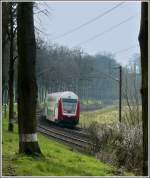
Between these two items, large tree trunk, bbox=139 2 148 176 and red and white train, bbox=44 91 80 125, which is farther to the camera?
red and white train, bbox=44 91 80 125

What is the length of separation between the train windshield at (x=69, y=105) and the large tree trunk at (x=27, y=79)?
34706 mm

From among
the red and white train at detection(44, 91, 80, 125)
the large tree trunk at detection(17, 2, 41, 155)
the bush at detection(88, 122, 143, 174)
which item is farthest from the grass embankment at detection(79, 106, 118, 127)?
the large tree trunk at detection(17, 2, 41, 155)

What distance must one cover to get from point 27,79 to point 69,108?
35689 mm

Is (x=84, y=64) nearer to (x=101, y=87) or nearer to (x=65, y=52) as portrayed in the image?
(x=65, y=52)

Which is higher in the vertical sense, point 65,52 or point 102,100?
point 65,52

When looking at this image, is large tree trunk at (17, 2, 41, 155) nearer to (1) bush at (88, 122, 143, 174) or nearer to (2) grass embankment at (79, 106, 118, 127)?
(1) bush at (88, 122, 143, 174)

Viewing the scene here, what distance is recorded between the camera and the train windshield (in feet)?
160

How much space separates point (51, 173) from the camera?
11.1 metres

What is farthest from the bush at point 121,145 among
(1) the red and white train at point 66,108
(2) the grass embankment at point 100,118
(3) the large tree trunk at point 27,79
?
(1) the red and white train at point 66,108

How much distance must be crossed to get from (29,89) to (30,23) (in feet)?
5.80

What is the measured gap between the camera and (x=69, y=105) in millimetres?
49312

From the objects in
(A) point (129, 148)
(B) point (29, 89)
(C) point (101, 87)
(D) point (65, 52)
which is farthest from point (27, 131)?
(C) point (101, 87)

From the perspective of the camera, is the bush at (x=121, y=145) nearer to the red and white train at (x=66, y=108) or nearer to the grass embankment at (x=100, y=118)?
the grass embankment at (x=100, y=118)

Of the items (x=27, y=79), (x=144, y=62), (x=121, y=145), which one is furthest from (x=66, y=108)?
(x=144, y=62)
